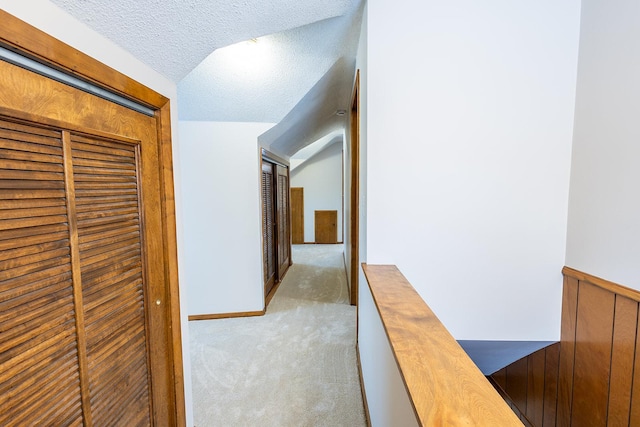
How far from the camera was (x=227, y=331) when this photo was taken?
2.68 meters

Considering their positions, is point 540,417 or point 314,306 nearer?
point 540,417

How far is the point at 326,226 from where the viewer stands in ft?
24.1

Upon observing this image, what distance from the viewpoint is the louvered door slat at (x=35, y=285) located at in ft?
2.24

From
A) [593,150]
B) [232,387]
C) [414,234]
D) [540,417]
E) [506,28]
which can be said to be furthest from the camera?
[232,387]

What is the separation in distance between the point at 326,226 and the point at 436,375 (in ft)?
21.9

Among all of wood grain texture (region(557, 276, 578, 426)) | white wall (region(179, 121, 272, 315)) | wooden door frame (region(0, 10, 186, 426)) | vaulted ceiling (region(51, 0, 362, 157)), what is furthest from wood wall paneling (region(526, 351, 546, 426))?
vaulted ceiling (region(51, 0, 362, 157))

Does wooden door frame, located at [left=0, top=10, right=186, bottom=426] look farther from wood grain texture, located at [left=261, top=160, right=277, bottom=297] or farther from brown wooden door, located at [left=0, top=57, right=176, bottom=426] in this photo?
wood grain texture, located at [left=261, top=160, right=277, bottom=297]

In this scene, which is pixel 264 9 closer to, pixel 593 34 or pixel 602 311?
pixel 593 34

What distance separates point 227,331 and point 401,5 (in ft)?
9.39

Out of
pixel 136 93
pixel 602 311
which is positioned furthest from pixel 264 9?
pixel 602 311

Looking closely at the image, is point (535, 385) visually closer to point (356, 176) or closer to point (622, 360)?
point (622, 360)

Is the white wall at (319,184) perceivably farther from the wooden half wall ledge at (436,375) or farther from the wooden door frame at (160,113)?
the wooden half wall ledge at (436,375)

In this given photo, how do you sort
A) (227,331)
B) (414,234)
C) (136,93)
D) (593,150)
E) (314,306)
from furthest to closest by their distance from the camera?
(314,306) → (227,331) → (414,234) → (593,150) → (136,93)

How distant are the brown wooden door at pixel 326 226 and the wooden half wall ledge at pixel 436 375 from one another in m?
6.24
